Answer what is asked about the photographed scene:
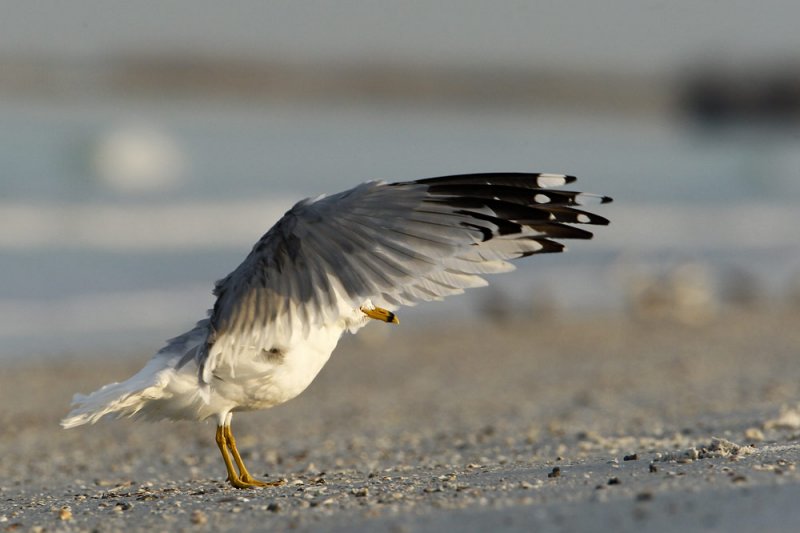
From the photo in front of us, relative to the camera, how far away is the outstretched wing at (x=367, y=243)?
16.3ft

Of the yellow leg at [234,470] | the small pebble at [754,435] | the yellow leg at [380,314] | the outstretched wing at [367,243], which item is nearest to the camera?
the outstretched wing at [367,243]

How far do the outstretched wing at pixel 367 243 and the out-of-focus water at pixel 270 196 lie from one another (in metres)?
8.40

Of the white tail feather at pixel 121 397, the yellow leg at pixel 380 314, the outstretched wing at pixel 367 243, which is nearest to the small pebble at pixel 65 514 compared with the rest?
the white tail feather at pixel 121 397

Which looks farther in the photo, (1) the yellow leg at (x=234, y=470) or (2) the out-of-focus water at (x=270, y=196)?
(2) the out-of-focus water at (x=270, y=196)

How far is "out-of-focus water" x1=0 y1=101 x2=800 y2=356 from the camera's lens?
52.7 ft

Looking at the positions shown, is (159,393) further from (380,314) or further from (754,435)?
(754,435)

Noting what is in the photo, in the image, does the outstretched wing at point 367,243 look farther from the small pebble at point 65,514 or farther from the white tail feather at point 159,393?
the small pebble at point 65,514

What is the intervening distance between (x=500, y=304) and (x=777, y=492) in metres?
10.9

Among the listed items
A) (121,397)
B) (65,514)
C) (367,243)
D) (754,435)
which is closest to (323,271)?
(367,243)

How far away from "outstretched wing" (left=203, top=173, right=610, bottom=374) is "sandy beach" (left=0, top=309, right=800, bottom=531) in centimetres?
70

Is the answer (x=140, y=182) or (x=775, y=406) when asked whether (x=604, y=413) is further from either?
(x=140, y=182)

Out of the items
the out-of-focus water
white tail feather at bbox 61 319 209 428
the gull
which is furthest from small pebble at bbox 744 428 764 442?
the out-of-focus water

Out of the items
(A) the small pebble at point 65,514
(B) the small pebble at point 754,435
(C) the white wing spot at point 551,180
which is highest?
(C) the white wing spot at point 551,180

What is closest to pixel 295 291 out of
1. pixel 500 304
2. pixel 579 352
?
pixel 579 352
